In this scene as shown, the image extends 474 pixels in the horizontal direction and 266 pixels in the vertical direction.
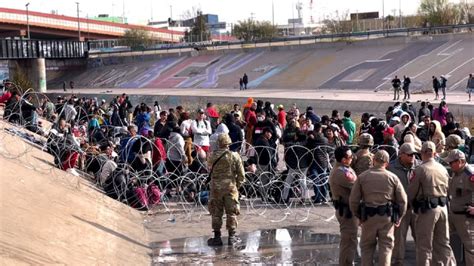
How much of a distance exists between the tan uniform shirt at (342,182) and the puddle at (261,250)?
128cm

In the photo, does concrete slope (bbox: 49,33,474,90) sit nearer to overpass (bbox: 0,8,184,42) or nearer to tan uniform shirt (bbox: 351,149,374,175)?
overpass (bbox: 0,8,184,42)

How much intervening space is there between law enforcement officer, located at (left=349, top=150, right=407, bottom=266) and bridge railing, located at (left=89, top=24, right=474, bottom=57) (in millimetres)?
53724

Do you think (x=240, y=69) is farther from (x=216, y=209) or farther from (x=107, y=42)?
(x=216, y=209)

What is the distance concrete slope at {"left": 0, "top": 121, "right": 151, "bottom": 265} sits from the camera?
965 centimetres

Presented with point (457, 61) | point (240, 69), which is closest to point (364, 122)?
point (457, 61)

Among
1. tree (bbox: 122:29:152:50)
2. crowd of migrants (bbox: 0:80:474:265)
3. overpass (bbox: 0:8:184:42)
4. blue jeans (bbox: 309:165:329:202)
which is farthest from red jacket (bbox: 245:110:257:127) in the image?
tree (bbox: 122:29:152:50)

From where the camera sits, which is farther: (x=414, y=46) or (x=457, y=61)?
(x=414, y=46)

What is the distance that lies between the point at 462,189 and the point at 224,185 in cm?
368

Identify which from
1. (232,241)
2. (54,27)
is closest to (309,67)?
(54,27)

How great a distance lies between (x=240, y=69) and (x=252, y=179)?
53108 mm

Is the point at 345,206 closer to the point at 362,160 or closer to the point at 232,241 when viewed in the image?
the point at 362,160

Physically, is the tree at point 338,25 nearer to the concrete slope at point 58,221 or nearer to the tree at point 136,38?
the tree at point 136,38

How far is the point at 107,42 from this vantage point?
94688 millimetres

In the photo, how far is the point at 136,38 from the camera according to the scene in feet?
342
